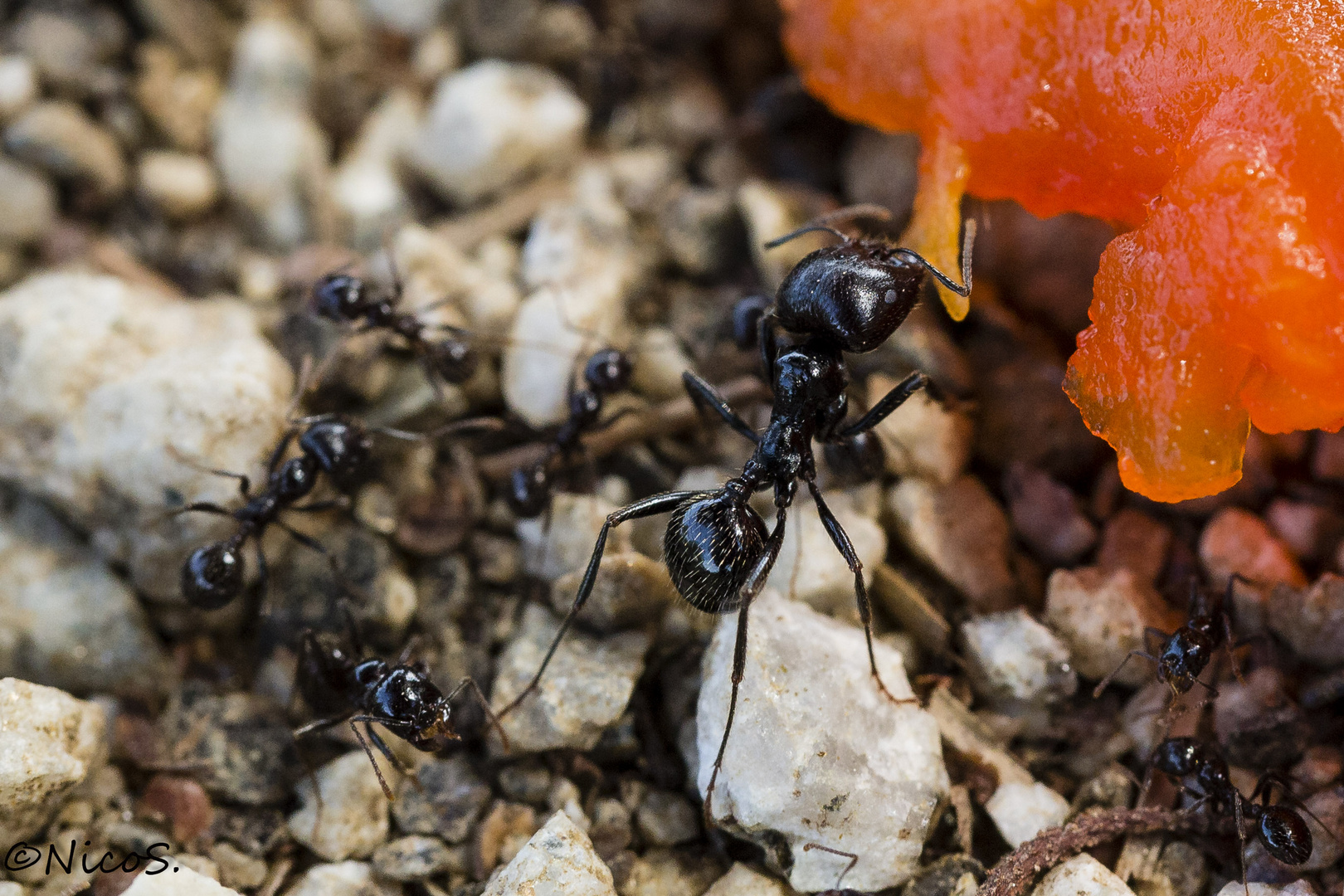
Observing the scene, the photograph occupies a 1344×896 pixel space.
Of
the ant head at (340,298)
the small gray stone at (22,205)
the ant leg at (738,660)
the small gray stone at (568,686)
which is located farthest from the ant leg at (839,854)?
the small gray stone at (22,205)

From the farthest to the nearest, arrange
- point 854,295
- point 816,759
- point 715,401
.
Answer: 1. point 715,401
2. point 854,295
3. point 816,759

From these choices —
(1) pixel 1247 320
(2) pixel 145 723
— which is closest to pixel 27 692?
(2) pixel 145 723

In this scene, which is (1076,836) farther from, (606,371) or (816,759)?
(606,371)

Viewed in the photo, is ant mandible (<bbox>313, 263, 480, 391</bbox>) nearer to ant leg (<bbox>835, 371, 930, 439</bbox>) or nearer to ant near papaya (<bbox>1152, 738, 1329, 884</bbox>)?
ant leg (<bbox>835, 371, 930, 439</bbox>)

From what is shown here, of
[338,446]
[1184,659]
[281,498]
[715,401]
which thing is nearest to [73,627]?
[281,498]

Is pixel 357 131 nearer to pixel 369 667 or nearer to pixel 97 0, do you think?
pixel 97 0

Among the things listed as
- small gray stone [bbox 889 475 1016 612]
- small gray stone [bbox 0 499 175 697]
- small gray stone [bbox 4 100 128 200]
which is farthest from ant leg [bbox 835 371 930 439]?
small gray stone [bbox 4 100 128 200]
